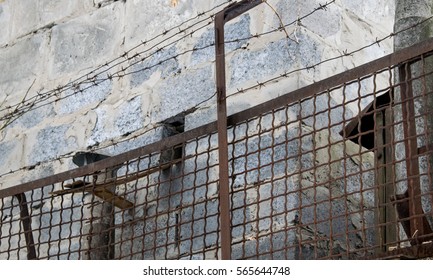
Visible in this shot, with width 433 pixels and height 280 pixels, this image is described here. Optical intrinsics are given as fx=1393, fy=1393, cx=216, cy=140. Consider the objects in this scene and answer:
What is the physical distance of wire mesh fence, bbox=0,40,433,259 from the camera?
5.61 meters

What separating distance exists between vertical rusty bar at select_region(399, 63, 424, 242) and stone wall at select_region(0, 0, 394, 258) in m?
0.94

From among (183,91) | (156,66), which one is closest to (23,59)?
(156,66)

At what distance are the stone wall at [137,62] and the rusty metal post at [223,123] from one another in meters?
0.55

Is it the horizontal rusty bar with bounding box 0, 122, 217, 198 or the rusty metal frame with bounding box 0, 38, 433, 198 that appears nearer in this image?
the rusty metal frame with bounding box 0, 38, 433, 198

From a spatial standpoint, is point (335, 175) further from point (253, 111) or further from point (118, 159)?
point (118, 159)

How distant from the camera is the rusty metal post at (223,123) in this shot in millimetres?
5867

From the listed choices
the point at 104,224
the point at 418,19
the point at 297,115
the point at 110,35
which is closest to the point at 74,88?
the point at 110,35

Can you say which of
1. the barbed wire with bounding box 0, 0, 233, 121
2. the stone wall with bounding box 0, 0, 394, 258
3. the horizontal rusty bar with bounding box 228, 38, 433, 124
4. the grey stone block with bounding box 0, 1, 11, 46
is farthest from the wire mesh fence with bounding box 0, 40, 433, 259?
the grey stone block with bounding box 0, 1, 11, 46

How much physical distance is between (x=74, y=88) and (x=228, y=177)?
206 centimetres

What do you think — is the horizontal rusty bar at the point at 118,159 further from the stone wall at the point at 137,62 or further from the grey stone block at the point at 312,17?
the grey stone block at the point at 312,17

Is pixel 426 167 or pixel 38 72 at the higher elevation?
pixel 38 72

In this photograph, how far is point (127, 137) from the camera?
7324 mm

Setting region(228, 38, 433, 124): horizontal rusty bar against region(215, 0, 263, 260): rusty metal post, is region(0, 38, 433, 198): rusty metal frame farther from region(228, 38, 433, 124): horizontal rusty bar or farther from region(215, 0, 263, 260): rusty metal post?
region(215, 0, 263, 260): rusty metal post
